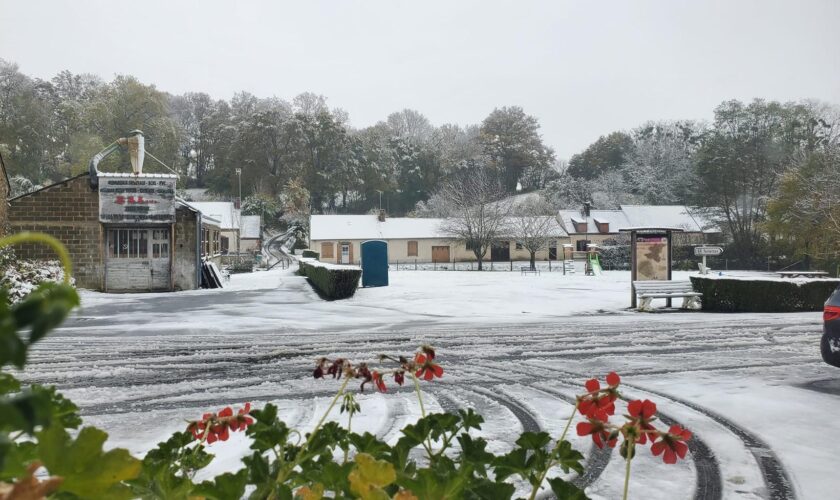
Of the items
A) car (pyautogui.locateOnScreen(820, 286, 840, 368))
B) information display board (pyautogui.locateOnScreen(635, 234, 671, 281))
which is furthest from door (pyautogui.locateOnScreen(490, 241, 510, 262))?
car (pyautogui.locateOnScreen(820, 286, 840, 368))

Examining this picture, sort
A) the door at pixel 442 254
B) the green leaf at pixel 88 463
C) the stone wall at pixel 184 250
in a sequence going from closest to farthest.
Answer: the green leaf at pixel 88 463, the stone wall at pixel 184 250, the door at pixel 442 254

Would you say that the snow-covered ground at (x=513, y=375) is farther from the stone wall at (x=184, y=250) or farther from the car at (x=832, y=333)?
the stone wall at (x=184, y=250)

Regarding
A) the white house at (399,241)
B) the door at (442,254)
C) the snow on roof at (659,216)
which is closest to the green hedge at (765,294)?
the white house at (399,241)

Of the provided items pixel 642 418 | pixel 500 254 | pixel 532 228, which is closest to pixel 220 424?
pixel 642 418

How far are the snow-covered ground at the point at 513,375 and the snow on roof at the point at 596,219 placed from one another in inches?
1704

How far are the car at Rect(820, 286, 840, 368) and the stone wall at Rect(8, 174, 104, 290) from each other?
782 inches

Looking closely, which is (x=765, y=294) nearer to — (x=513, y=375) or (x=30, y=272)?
(x=513, y=375)

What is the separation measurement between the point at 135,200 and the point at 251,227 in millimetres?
34622

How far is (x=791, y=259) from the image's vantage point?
39312 millimetres

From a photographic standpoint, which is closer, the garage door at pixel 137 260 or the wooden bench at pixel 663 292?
the wooden bench at pixel 663 292

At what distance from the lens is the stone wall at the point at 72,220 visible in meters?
18.9

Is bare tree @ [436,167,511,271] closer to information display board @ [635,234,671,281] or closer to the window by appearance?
information display board @ [635,234,671,281]

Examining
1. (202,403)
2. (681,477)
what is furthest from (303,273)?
(681,477)

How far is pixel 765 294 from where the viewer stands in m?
15.1
